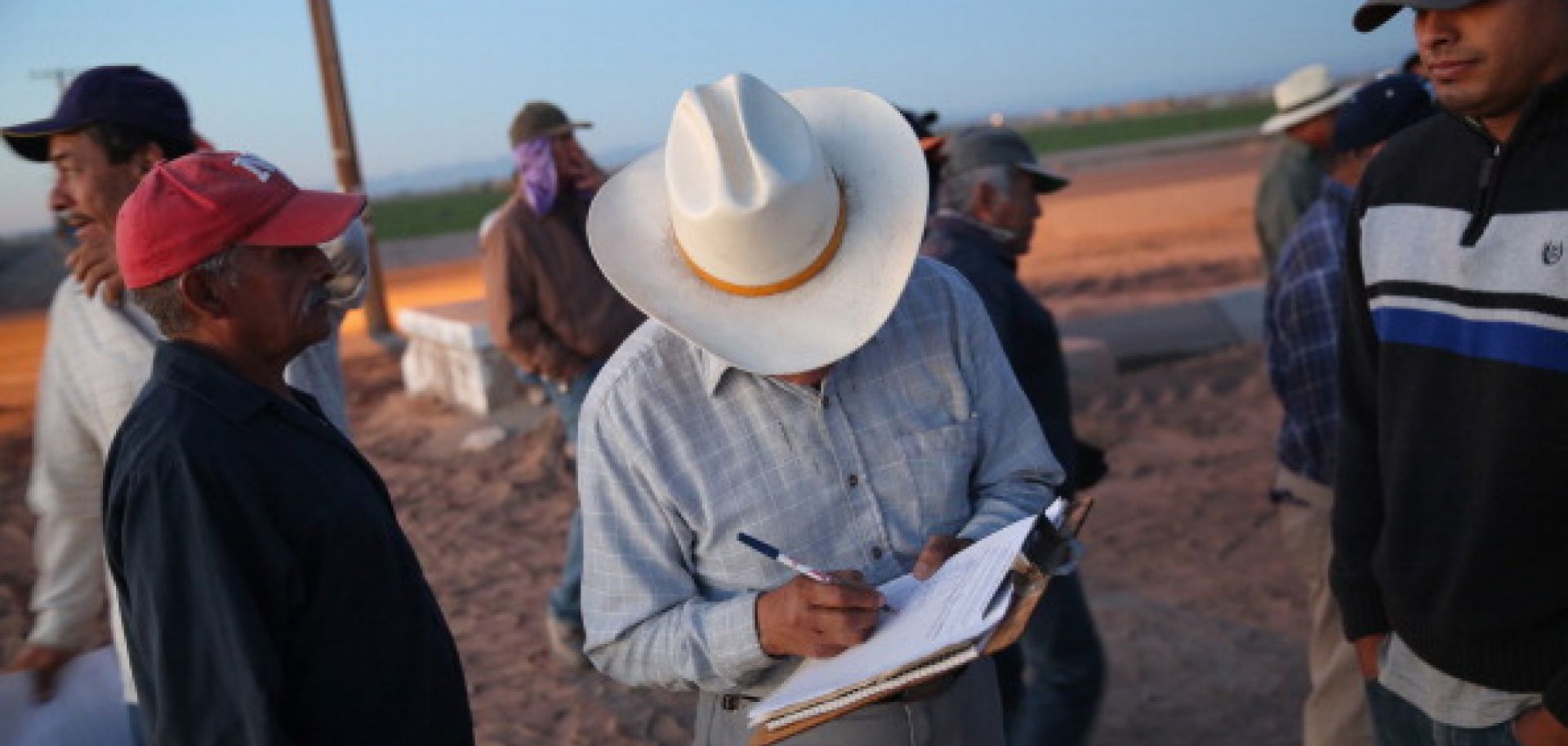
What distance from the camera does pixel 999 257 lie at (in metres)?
3.68

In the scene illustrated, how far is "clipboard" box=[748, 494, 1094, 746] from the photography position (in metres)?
1.81

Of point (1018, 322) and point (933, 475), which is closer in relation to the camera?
point (933, 475)

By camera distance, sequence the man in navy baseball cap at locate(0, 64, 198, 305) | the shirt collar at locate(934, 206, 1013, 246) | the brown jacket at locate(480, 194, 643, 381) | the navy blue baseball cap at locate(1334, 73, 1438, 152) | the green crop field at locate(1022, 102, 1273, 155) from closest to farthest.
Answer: the man in navy baseball cap at locate(0, 64, 198, 305) → the shirt collar at locate(934, 206, 1013, 246) → the navy blue baseball cap at locate(1334, 73, 1438, 152) → the brown jacket at locate(480, 194, 643, 381) → the green crop field at locate(1022, 102, 1273, 155)

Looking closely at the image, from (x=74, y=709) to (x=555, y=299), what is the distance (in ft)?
11.1

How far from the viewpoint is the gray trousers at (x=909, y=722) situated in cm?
215

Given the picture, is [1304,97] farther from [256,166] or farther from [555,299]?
[256,166]

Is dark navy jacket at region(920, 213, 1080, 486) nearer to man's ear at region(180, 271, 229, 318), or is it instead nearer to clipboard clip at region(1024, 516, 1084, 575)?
clipboard clip at region(1024, 516, 1084, 575)

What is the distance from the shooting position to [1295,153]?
272 inches

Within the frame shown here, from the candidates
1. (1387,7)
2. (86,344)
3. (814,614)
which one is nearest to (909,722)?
(814,614)

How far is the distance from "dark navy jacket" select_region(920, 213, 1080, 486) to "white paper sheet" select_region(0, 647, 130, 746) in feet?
7.37

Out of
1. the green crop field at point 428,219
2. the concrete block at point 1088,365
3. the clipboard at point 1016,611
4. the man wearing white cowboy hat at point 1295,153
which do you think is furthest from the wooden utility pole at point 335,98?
the green crop field at point 428,219

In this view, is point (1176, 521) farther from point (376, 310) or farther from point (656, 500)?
point (376, 310)

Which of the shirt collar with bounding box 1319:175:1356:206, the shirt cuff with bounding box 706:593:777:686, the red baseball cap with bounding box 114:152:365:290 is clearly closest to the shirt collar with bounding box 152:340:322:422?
the red baseball cap with bounding box 114:152:365:290

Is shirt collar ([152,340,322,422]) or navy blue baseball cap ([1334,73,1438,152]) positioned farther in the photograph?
navy blue baseball cap ([1334,73,1438,152])
